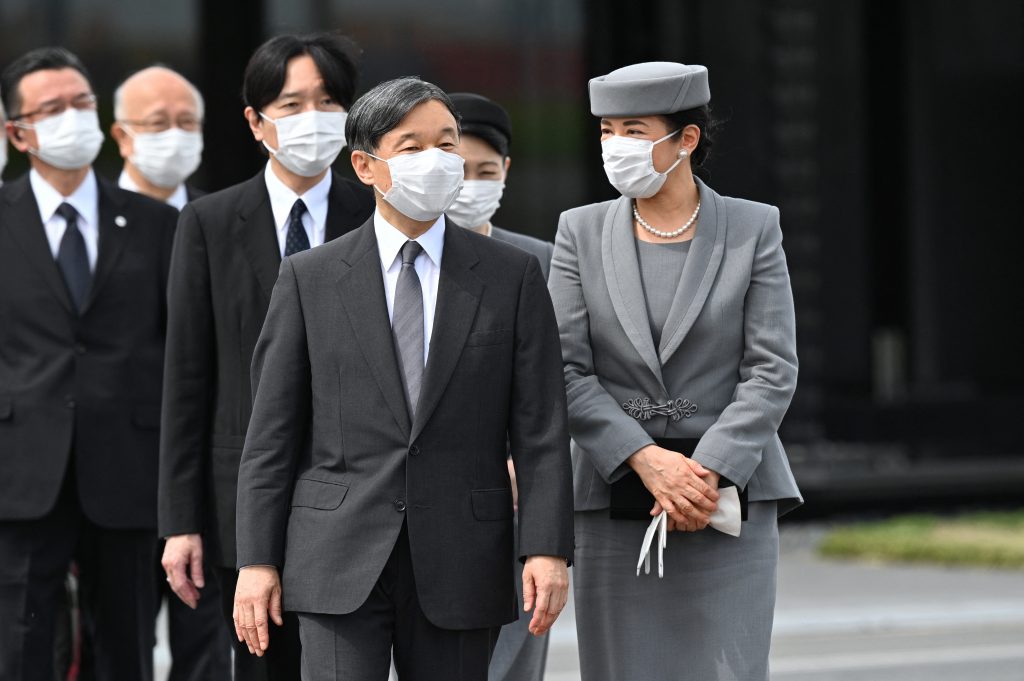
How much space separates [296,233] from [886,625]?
5.17 metres

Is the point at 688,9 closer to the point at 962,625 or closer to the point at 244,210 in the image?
the point at 962,625

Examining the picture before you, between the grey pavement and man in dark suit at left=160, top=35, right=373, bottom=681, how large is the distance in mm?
3118

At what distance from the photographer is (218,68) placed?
36.7 feet

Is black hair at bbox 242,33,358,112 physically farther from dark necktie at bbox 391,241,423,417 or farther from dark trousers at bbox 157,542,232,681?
dark trousers at bbox 157,542,232,681

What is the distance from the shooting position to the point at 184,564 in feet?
14.9

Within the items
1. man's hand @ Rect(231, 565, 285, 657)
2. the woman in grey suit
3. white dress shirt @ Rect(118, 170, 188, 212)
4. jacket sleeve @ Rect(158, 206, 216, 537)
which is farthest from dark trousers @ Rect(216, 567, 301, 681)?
white dress shirt @ Rect(118, 170, 188, 212)

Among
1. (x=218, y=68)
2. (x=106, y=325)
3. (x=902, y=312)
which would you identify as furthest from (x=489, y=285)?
(x=902, y=312)

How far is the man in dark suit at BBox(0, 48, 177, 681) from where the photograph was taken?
17.0 ft

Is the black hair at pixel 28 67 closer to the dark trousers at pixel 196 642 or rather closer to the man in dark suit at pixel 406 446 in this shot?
the dark trousers at pixel 196 642

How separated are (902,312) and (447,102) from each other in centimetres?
1050

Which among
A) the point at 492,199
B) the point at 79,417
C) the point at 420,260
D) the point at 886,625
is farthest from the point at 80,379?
the point at 886,625

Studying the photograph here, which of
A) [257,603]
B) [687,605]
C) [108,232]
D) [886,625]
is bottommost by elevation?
[886,625]

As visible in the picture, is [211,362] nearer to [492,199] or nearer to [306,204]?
[306,204]

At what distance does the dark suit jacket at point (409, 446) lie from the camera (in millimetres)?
3836
